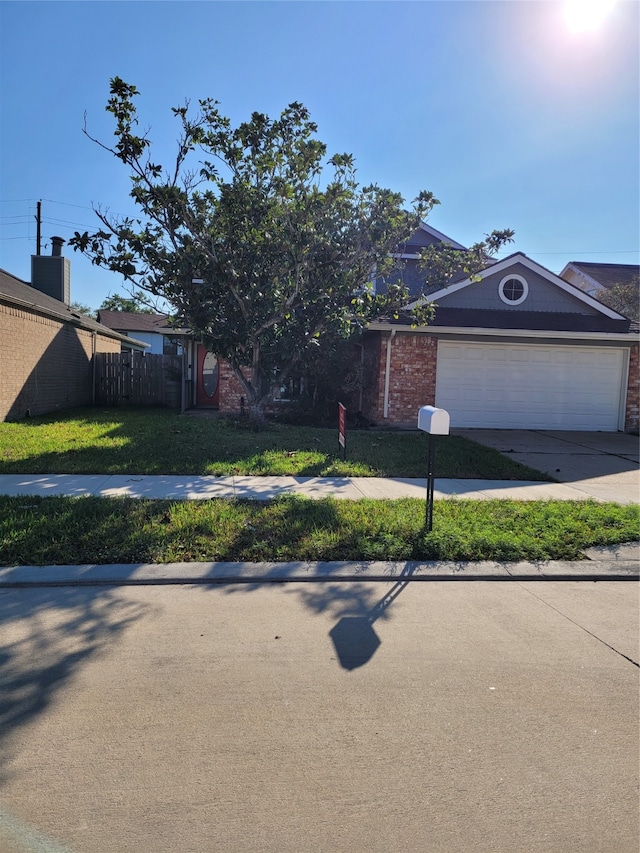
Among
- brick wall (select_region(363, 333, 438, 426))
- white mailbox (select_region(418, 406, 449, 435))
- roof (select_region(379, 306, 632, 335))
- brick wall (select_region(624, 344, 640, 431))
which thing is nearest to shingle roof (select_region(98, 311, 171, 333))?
brick wall (select_region(363, 333, 438, 426))

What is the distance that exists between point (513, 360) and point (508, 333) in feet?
4.14

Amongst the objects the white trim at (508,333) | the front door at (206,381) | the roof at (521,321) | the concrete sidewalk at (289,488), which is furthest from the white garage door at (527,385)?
the front door at (206,381)

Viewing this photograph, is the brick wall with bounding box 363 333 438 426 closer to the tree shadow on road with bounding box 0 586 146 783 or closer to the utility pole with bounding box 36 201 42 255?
the tree shadow on road with bounding box 0 586 146 783

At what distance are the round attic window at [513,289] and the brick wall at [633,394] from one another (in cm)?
325

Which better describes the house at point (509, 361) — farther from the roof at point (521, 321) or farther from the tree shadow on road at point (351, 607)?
the tree shadow on road at point (351, 607)

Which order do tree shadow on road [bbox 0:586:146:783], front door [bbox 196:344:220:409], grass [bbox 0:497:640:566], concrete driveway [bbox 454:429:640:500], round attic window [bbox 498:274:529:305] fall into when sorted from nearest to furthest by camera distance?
tree shadow on road [bbox 0:586:146:783], grass [bbox 0:497:640:566], concrete driveway [bbox 454:429:640:500], round attic window [bbox 498:274:529:305], front door [bbox 196:344:220:409]

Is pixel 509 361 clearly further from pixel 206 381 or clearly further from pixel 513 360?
pixel 206 381

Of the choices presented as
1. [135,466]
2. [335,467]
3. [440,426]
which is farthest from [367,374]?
[440,426]

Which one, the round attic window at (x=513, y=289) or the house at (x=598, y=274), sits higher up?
the house at (x=598, y=274)

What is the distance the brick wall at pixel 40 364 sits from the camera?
14.2 m

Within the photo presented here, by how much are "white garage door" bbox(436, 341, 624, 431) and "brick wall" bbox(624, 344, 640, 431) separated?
27cm

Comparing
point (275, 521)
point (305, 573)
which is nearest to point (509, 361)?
point (275, 521)

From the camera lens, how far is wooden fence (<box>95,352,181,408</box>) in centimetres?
2020

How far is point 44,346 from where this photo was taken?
16500 millimetres
